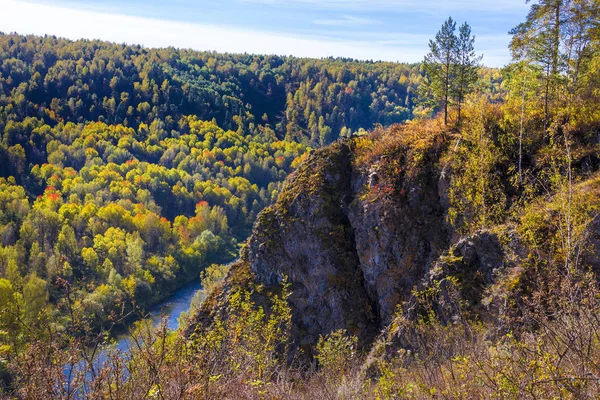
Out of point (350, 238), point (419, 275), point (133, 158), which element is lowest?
point (133, 158)

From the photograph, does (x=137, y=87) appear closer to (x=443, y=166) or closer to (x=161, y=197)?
(x=161, y=197)

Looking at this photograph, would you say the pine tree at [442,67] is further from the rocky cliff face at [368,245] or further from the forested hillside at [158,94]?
the forested hillside at [158,94]

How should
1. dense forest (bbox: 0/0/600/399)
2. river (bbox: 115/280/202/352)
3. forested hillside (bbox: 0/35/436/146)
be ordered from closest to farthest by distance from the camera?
1. dense forest (bbox: 0/0/600/399)
2. river (bbox: 115/280/202/352)
3. forested hillside (bbox: 0/35/436/146)

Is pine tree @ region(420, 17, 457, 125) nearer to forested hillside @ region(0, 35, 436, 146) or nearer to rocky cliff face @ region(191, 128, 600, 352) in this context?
rocky cliff face @ region(191, 128, 600, 352)

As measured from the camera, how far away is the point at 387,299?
67.1 feet

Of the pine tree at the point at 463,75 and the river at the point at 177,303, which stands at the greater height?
the pine tree at the point at 463,75

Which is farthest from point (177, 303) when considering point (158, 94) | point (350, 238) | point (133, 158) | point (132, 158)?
point (158, 94)

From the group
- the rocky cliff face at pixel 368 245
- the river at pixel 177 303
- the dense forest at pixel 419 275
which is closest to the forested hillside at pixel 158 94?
the river at pixel 177 303

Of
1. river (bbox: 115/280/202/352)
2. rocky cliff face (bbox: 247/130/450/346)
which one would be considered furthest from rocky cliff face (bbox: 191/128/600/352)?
river (bbox: 115/280/202/352)

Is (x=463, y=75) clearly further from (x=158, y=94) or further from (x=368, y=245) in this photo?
(x=158, y=94)

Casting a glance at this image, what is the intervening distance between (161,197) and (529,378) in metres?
103

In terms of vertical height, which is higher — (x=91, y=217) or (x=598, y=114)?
(x=598, y=114)

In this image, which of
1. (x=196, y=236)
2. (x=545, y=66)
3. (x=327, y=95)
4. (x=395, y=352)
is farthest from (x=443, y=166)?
(x=327, y=95)

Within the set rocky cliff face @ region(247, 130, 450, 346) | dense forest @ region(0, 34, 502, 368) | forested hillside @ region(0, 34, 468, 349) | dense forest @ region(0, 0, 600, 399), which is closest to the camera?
dense forest @ region(0, 0, 600, 399)
